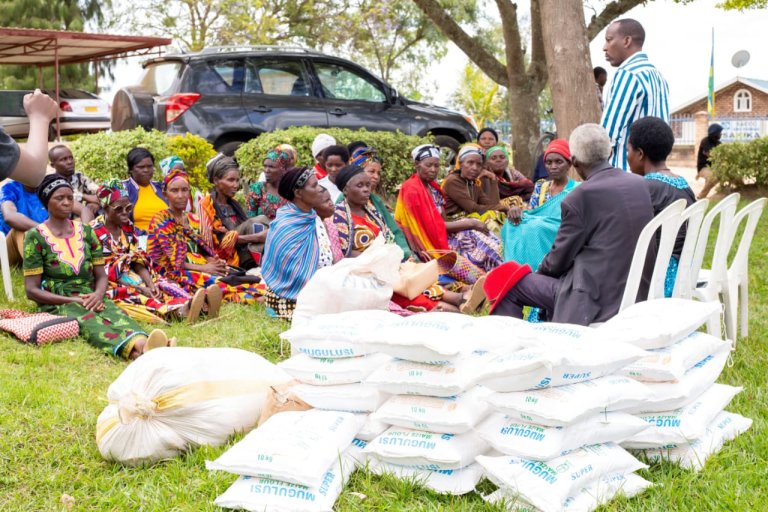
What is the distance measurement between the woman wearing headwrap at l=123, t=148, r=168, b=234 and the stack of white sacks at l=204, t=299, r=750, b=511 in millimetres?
3825

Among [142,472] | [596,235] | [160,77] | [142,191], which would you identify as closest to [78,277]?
[142,191]

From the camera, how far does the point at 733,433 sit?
3.56m

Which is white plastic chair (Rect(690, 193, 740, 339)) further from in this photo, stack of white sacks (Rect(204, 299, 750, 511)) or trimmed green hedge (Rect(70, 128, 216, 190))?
trimmed green hedge (Rect(70, 128, 216, 190))

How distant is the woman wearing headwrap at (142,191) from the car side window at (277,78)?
14.3 feet

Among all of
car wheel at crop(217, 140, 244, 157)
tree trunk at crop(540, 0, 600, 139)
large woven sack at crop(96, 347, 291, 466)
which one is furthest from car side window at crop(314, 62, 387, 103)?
large woven sack at crop(96, 347, 291, 466)

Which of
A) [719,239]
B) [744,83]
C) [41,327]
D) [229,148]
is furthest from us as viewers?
[744,83]

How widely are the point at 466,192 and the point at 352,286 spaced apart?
3.15 metres

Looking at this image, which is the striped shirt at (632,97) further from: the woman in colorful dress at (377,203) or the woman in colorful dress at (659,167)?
the woman in colorful dress at (377,203)

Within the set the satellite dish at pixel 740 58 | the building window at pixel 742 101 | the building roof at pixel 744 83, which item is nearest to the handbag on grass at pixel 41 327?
the satellite dish at pixel 740 58

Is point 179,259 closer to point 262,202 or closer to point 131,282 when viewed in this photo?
point 131,282

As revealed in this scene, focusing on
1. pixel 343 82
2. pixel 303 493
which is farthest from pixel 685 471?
pixel 343 82

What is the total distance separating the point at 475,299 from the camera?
643cm

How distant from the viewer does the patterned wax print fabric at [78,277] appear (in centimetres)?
532

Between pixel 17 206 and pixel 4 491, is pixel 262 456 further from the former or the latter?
pixel 17 206
